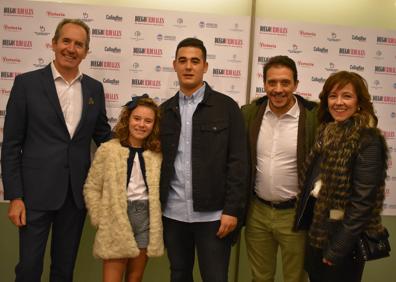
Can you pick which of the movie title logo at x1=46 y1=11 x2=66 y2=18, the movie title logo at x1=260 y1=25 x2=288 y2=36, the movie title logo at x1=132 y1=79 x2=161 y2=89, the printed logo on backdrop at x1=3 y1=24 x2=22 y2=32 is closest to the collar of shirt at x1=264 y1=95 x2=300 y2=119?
the movie title logo at x1=260 y1=25 x2=288 y2=36

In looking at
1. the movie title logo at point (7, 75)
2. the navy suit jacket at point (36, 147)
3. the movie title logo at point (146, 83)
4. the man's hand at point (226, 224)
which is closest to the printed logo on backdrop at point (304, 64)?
the movie title logo at point (146, 83)

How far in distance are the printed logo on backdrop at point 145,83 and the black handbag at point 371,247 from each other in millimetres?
1715

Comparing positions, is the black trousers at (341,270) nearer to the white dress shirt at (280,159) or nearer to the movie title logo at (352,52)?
the white dress shirt at (280,159)

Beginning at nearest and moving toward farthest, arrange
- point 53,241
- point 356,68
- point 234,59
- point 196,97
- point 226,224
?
point 226,224 → point 196,97 → point 53,241 → point 234,59 → point 356,68

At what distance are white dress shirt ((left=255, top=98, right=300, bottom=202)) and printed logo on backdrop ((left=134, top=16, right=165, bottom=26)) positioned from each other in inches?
47.0

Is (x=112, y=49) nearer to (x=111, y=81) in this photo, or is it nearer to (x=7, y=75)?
(x=111, y=81)

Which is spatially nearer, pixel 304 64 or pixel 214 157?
pixel 214 157

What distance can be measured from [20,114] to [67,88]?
297 mm

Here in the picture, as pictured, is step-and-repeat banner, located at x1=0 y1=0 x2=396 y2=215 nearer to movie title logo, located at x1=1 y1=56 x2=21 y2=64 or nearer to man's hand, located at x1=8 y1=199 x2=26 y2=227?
movie title logo, located at x1=1 y1=56 x2=21 y2=64

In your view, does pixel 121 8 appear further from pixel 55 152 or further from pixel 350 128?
pixel 350 128

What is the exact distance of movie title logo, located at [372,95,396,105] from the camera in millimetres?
2826

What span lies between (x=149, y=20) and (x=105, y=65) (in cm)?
47

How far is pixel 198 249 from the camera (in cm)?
200

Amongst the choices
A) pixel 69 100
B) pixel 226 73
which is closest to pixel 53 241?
pixel 69 100
